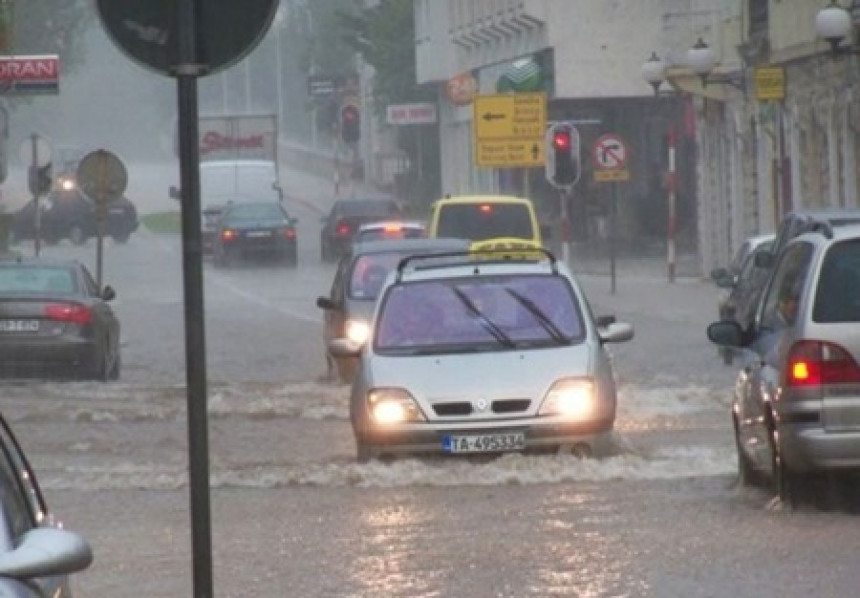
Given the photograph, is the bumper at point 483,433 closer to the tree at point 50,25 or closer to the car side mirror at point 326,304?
the car side mirror at point 326,304

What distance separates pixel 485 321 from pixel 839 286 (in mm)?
4110

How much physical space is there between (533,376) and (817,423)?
331cm

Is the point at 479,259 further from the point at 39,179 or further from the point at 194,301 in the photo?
the point at 39,179

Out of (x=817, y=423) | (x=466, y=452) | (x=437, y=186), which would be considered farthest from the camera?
(x=437, y=186)

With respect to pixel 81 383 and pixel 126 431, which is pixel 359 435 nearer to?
pixel 126 431

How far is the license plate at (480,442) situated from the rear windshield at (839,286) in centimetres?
306

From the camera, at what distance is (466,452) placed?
674 inches

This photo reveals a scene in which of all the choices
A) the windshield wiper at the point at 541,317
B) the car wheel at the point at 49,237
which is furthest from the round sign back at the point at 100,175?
the car wheel at the point at 49,237

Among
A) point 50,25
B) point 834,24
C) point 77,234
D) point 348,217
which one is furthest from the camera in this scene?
point 50,25

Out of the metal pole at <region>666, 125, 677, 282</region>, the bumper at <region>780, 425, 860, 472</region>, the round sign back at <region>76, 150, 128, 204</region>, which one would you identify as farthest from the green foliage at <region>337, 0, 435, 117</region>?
the bumper at <region>780, 425, 860, 472</region>

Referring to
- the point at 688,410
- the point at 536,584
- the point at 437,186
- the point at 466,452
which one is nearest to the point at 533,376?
the point at 466,452

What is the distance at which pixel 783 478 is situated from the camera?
1479cm

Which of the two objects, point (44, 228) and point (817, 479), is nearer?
point (817, 479)

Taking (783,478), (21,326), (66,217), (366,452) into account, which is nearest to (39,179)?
(21,326)
